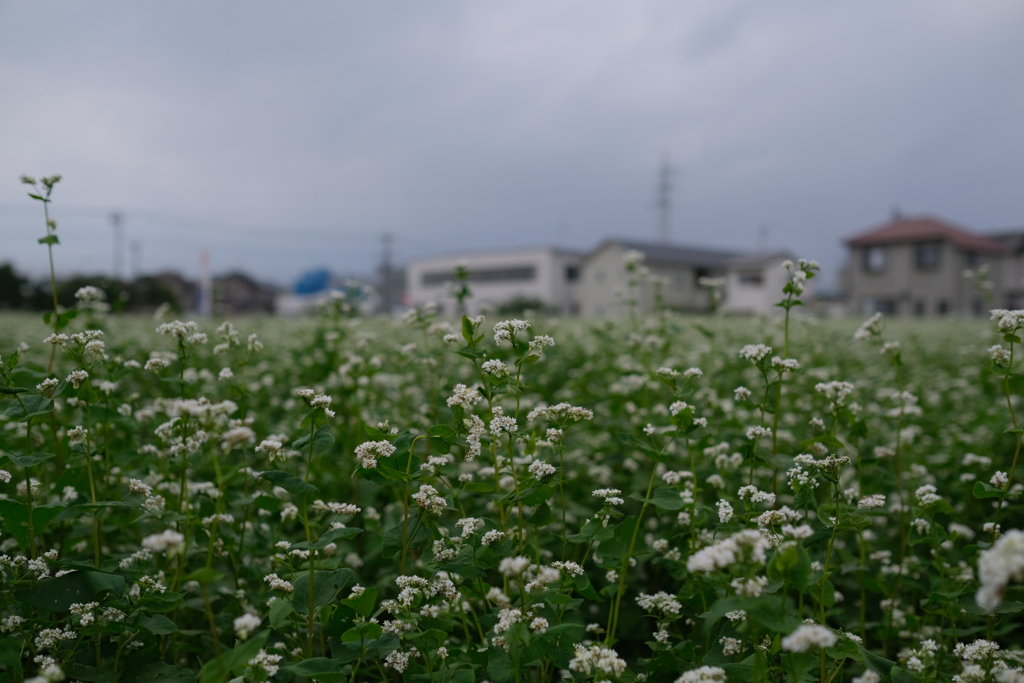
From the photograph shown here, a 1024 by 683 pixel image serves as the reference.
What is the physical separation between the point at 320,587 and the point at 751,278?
153ft

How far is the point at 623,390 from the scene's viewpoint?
14.2ft

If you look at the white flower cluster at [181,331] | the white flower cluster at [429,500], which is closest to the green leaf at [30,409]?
the white flower cluster at [181,331]

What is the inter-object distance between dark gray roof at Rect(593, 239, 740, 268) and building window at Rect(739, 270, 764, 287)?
551cm

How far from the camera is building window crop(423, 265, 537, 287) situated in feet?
186

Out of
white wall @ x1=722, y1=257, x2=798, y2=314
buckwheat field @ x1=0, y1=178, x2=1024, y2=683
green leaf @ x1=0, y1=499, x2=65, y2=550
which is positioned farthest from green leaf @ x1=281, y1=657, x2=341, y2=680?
white wall @ x1=722, y1=257, x2=798, y2=314

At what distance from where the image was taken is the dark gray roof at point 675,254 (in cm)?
4909

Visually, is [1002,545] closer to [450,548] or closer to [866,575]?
[450,548]

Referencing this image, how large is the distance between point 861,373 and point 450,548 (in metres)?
6.27

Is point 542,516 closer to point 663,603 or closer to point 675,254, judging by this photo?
point 663,603

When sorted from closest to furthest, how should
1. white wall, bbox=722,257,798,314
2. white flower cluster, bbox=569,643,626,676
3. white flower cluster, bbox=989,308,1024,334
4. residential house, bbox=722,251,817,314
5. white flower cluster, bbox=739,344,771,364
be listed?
1. white flower cluster, bbox=569,643,626,676
2. white flower cluster, bbox=989,308,1024,334
3. white flower cluster, bbox=739,344,771,364
4. white wall, bbox=722,257,798,314
5. residential house, bbox=722,251,817,314

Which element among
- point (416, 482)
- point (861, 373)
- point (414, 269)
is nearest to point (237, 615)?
point (416, 482)

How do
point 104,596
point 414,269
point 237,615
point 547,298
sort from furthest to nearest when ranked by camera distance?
point 414,269
point 547,298
point 237,615
point 104,596

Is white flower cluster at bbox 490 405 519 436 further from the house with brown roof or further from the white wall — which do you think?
the house with brown roof

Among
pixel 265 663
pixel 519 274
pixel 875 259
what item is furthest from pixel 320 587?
pixel 519 274
